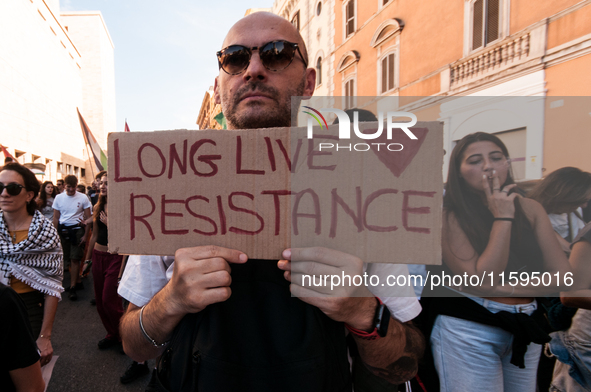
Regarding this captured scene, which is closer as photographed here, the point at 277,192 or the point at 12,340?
the point at 277,192

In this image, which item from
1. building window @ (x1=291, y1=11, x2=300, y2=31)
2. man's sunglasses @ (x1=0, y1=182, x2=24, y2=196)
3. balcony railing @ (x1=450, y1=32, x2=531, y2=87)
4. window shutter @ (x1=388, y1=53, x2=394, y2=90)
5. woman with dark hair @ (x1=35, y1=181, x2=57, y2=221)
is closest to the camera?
man's sunglasses @ (x1=0, y1=182, x2=24, y2=196)

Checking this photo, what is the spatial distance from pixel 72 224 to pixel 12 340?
196 inches

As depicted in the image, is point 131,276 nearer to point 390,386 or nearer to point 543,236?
point 390,386

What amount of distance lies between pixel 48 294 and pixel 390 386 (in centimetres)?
262

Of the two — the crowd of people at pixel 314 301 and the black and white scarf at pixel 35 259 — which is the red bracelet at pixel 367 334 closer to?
the crowd of people at pixel 314 301

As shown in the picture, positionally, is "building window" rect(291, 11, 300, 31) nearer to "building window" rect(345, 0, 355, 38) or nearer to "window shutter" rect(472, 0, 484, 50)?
"building window" rect(345, 0, 355, 38)

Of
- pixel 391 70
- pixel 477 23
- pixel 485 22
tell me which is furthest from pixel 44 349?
pixel 391 70

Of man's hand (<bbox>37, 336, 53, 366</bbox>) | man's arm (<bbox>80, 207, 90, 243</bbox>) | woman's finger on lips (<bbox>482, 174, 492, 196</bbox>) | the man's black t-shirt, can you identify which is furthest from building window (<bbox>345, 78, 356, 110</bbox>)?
the man's black t-shirt

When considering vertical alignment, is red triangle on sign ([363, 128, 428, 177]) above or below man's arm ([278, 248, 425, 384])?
above

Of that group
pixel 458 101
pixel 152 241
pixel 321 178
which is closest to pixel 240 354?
pixel 152 241

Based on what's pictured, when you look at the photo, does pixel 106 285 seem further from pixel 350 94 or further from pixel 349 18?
pixel 349 18

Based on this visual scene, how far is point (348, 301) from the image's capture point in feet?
3.07

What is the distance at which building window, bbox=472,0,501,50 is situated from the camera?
7746 millimetres

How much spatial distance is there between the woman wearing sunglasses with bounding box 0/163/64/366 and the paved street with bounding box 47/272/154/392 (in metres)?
1.09
